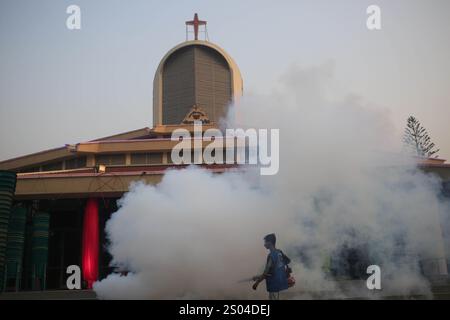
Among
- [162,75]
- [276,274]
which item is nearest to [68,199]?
[276,274]

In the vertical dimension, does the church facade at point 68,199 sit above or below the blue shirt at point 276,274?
above

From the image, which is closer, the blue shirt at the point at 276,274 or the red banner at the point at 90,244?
the blue shirt at the point at 276,274

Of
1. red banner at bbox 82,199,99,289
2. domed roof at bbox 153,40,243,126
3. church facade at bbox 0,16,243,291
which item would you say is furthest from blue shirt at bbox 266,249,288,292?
domed roof at bbox 153,40,243,126

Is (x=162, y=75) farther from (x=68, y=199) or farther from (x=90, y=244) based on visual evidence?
(x=90, y=244)

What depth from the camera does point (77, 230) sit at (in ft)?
135

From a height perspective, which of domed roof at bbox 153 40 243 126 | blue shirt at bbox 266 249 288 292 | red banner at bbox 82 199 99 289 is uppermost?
domed roof at bbox 153 40 243 126

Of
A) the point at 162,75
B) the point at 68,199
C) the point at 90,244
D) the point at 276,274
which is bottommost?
the point at 276,274

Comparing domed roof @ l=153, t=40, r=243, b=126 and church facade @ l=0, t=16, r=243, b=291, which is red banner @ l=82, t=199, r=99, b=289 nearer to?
church facade @ l=0, t=16, r=243, b=291

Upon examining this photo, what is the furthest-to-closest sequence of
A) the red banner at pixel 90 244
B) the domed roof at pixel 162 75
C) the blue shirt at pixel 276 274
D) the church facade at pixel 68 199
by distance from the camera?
the domed roof at pixel 162 75
the red banner at pixel 90 244
the church facade at pixel 68 199
the blue shirt at pixel 276 274

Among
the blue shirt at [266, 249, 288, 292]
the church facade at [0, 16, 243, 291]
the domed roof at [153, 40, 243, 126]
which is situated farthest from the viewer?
the domed roof at [153, 40, 243, 126]

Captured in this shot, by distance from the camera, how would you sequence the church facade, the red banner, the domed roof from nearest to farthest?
the church facade, the red banner, the domed roof

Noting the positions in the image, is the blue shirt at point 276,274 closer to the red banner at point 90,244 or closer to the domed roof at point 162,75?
the red banner at point 90,244

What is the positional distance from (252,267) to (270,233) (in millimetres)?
1526

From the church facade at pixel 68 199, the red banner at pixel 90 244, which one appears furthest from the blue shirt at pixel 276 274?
the red banner at pixel 90 244
